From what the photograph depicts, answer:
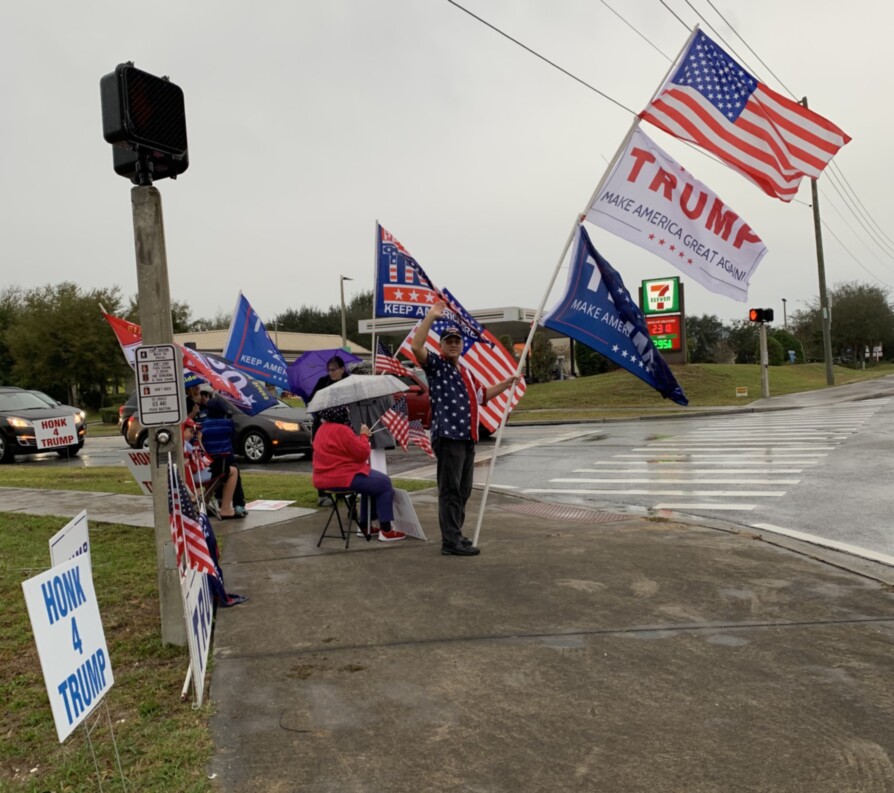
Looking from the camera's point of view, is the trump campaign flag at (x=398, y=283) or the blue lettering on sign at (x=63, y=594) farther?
the trump campaign flag at (x=398, y=283)

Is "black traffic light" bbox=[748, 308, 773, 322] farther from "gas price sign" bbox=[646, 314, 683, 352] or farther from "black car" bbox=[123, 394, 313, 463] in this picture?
"black car" bbox=[123, 394, 313, 463]

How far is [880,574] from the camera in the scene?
6.32 metres

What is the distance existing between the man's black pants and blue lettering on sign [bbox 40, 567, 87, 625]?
3.96m

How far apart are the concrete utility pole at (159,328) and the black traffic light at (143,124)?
0.19 m

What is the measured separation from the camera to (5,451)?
736 inches

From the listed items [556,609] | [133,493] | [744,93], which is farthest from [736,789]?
[133,493]

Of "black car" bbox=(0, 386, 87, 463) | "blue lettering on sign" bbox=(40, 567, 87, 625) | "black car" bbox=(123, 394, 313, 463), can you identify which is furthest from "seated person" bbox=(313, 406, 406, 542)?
"black car" bbox=(0, 386, 87, 463)

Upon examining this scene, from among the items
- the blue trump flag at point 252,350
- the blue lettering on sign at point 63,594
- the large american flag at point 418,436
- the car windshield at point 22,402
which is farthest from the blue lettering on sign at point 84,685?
the car windshield at point 22,402

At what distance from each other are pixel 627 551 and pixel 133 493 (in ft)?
23.2

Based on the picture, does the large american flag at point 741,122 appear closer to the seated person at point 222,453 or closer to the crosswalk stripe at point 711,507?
the crosswalk stripe at point 711,507

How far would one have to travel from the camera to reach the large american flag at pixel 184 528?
417 cm

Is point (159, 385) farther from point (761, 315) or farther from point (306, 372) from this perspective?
point (761, 315)

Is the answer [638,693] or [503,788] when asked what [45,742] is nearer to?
[503,788]

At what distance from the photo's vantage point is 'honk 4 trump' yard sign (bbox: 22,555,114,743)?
285 centimetres
